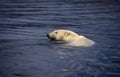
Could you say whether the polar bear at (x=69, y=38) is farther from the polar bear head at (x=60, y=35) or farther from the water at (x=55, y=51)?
the water at (x=55, y=51)

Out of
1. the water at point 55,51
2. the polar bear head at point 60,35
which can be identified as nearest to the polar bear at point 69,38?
the polar bear head at point 60,35

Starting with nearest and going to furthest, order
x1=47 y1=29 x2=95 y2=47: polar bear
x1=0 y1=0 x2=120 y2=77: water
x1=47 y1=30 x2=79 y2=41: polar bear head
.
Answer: x1=0 y1=0 x2=120 y2=77: water, x1=47 y1=29 x2=95 y2=47: polar bear, x1=47 y1=30 x2=79 y2=41: polar bear head

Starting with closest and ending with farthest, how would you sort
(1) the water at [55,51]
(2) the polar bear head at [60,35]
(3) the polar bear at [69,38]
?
(1) the water at [55,51] < (3) the polar bear at [69,38] < (2) the polar bear head at [60,35]

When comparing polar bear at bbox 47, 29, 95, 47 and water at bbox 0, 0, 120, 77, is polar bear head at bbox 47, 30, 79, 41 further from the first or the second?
water at bbox 0, 0, 120, 77

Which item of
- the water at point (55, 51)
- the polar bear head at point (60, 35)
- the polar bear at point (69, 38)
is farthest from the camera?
the polar bear head at point (60, 35)

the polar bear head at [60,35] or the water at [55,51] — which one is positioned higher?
the polar bear head at [60,35]

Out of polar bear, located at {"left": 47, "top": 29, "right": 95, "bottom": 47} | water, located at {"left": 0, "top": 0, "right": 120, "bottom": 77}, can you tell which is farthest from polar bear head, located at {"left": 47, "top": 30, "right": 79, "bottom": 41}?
water, located at {"left": 0, "top": 0, "right": 120, "bottom": 77}

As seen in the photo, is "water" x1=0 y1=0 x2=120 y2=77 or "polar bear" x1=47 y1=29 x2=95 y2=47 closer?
"water" x1=0 y1=0 x2=120 y2=77

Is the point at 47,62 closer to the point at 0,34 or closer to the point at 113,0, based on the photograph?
the point at 0,34

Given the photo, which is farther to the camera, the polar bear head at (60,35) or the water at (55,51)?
the polar bear head at (60,35)

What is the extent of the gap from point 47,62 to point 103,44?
3.41m

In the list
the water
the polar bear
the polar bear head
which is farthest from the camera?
the polar bear head

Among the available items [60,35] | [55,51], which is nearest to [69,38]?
[60,35]

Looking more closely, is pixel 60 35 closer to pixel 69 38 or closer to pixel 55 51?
pixel 69 38
